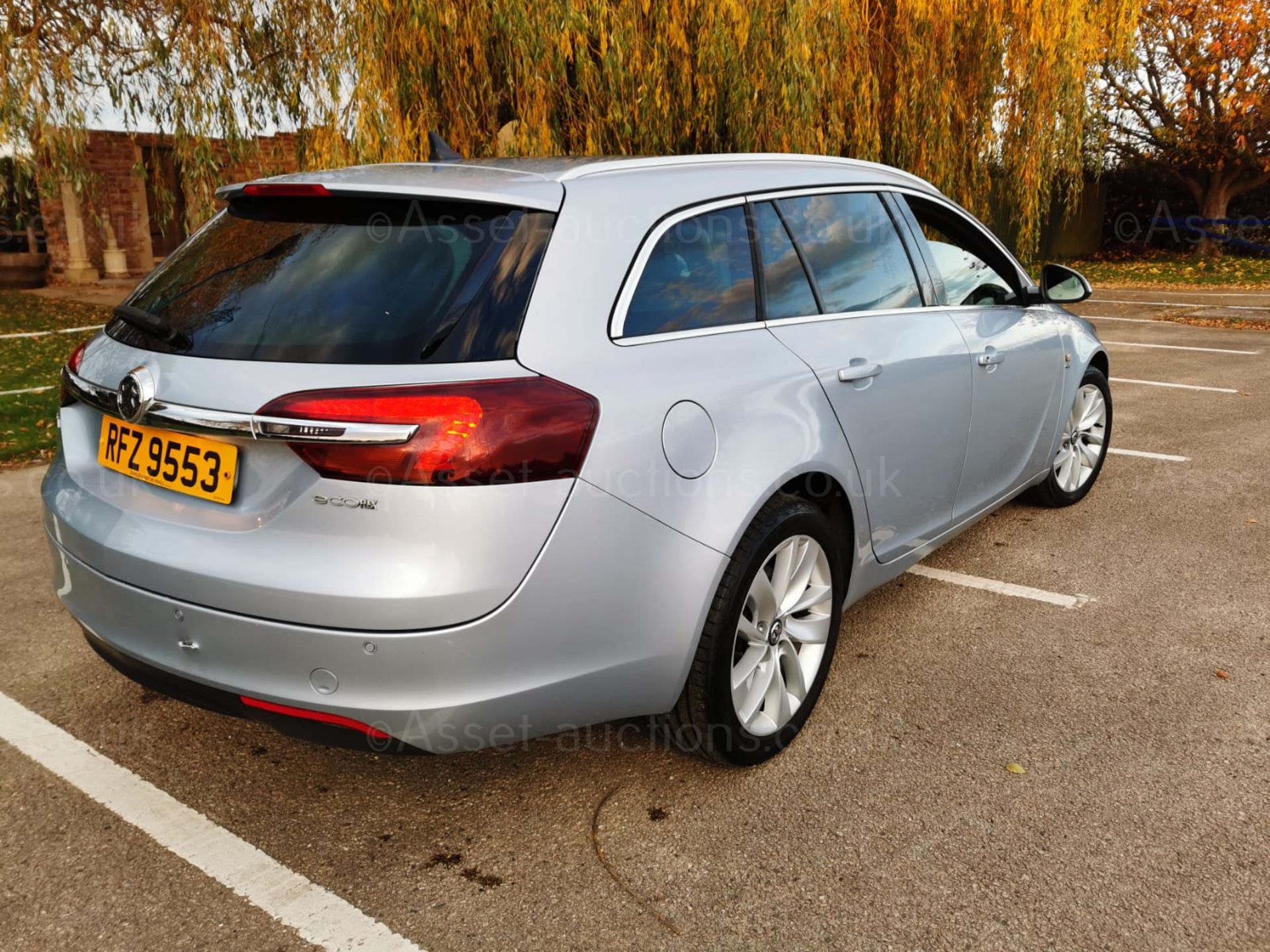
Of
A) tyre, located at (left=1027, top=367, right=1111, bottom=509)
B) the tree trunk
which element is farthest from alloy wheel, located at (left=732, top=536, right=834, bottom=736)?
the tree trunk

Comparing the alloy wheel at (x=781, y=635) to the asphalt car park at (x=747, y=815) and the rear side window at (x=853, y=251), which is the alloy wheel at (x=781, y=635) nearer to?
the asphalt car park at (x=747, y=815)

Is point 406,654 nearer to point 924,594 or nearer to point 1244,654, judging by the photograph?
point 924,594

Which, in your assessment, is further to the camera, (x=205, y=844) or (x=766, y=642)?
(x=766, y=642)

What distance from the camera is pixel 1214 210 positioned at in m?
23.9

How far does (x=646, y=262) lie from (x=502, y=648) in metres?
1.02

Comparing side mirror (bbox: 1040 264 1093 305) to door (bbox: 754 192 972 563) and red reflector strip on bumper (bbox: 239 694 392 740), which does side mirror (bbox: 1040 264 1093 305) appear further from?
red reflector strip on bumper (bbox: 239 694 392 740)

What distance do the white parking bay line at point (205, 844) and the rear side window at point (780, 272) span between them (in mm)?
1851

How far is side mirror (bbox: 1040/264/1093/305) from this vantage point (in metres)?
4.52

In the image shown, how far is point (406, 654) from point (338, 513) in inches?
12.6

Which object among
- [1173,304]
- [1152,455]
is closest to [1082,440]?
[1152,455]

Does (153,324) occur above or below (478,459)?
above

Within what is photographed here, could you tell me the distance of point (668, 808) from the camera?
109 inches

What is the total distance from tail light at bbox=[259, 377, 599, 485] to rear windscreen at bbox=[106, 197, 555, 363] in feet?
0.32

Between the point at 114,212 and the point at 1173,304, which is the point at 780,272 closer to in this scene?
the point at 1173,304
